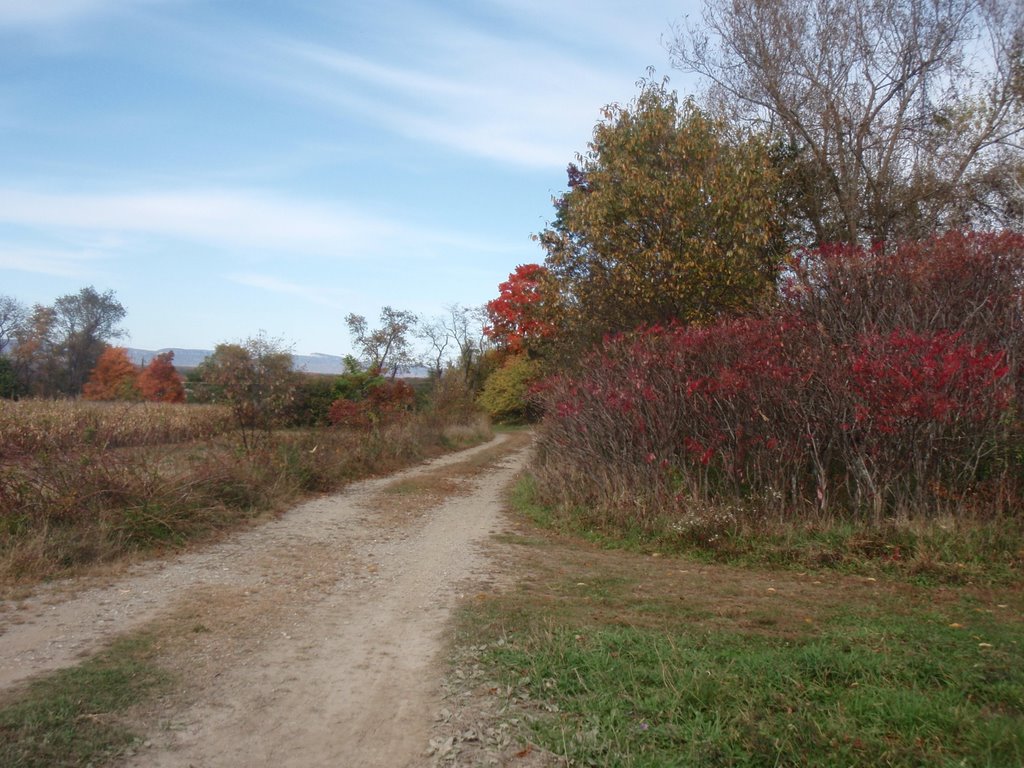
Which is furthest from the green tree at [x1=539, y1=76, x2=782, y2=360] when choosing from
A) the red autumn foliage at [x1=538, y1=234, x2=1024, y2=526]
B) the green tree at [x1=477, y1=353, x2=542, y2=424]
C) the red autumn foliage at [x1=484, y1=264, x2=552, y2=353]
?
the green tree at [x1=477, y1=353, x2=542, y2=424]

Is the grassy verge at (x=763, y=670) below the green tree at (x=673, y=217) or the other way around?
below

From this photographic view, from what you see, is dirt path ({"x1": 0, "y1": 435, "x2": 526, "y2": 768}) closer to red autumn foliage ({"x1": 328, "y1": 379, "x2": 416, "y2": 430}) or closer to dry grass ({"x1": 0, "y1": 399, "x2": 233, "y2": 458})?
dry grass ({"x1": 0, "y1": 399, "x2": 233, "y2": 458})

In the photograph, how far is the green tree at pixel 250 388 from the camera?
51.4ft

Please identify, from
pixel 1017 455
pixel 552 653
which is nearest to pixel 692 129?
pixel 1017 455

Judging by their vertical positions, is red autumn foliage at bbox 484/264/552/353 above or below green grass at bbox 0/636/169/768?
above

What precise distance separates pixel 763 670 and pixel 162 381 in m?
55.1

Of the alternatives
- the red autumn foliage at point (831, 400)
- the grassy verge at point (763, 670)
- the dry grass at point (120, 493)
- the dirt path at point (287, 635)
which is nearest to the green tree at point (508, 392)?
the dry grass at point (120, 493)

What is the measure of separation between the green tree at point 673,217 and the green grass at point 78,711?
1280 centimetres

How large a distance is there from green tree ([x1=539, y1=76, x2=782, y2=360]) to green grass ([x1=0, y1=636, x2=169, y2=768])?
42.0 feet

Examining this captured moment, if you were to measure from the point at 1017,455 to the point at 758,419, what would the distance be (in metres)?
2.88

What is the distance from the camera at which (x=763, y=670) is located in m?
5.01

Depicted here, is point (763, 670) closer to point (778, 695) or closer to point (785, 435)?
point (778, 695)

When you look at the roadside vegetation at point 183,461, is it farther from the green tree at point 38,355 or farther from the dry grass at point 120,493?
the green tree at point 38,355

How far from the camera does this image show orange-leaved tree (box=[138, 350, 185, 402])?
168 ft
